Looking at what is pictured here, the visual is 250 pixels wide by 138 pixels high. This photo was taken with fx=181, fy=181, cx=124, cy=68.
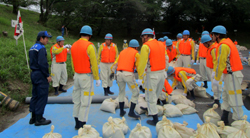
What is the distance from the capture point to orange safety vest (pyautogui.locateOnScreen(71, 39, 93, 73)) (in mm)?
3404

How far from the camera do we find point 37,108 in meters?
3.88

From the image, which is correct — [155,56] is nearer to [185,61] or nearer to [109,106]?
[109,106]

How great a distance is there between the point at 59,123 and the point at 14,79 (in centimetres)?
349

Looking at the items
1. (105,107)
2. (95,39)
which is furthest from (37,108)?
(95,39)

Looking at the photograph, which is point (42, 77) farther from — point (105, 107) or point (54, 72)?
point (54, 72)

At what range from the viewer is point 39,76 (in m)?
3.82

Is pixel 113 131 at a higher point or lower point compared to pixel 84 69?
lower

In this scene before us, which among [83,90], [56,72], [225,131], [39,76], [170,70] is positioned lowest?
[225,131]

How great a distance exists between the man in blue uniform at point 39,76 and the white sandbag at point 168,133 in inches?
99.3

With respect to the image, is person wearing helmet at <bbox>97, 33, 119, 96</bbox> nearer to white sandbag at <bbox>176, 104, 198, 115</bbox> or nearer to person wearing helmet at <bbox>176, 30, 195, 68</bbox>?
white sandbag at <bbox>176, 104, 198, 115</bbox>

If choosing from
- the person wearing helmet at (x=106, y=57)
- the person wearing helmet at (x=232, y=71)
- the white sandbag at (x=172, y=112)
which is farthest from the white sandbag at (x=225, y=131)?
the person wearing helmet at (x=106, y=57)

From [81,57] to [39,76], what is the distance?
1125 mm

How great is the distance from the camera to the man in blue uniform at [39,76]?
375cm

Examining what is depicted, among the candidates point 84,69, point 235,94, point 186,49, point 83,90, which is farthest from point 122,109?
point 186,49
